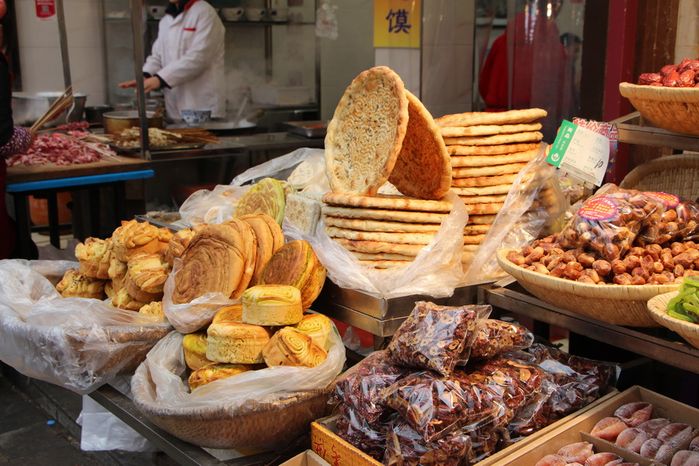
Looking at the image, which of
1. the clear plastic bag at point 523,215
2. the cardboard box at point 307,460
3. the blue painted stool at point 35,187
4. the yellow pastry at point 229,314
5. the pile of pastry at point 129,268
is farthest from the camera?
the blue painted stool at point 35,187

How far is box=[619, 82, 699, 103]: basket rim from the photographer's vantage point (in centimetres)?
197

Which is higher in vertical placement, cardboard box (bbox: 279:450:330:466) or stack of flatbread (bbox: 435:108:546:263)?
stack of flatbread (bbox: 435:108:546:263)

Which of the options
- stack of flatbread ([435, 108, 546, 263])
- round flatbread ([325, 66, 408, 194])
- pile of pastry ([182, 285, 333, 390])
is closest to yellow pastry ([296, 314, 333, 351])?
pile of pastry ([182, 285, 333, 390])

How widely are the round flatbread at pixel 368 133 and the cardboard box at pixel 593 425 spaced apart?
2.92 ft

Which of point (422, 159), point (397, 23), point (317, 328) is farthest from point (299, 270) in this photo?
point (397, 23)

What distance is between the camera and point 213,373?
2061mm

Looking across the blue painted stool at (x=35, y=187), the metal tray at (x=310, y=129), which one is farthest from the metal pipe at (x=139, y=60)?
the metal tray at (x=310, y=129)

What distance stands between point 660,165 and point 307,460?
151 centimetres

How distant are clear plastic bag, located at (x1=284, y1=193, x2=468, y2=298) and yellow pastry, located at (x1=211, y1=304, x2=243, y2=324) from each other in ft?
0.96

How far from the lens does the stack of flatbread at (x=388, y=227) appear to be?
231cm

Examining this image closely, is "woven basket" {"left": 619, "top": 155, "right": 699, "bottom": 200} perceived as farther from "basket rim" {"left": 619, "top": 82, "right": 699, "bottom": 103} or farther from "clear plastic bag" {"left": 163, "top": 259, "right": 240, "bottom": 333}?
"clear plastic bag" {"left": 163, "top": 259, "right": 240, "bottom": 333}

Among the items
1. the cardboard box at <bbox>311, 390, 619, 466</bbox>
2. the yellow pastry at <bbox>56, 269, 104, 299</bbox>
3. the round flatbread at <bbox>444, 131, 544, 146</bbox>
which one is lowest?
the cardboard box at <bbox>311, 390, 619, 466</bbox>

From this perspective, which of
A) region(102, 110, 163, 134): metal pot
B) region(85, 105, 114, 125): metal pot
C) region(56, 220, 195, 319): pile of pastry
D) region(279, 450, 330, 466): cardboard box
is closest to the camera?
region(279, 450, 330, 466): cardboard box

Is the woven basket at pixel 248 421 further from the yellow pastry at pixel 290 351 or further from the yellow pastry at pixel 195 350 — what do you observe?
the yellow pastry at pixel 195 350
